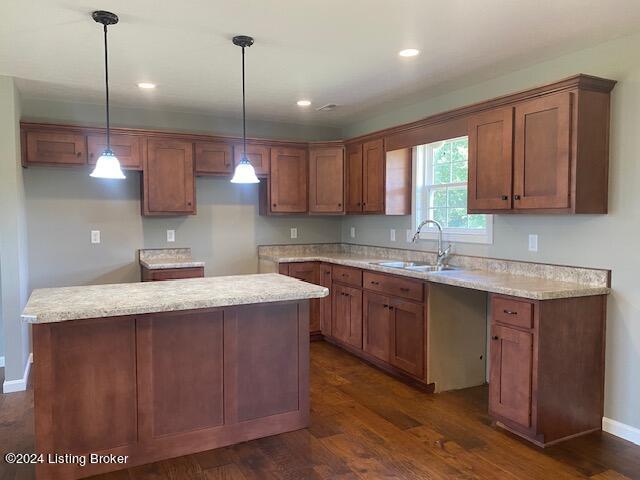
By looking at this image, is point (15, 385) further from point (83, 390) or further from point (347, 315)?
Answer: point (347, 315)

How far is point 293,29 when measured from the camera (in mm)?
2785

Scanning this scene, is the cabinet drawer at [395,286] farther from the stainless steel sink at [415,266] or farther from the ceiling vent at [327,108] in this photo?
the ceiling vent at [327,108]

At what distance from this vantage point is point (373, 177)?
4676 mm

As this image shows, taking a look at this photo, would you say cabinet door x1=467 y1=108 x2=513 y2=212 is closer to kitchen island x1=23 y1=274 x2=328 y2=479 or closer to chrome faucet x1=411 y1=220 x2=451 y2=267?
chrome faucet x1=411 y1=220 x2=451 y2=267

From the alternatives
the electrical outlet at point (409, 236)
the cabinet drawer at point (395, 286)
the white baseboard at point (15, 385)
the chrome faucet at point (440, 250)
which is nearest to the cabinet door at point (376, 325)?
the cabinet drawer at point (395, 286)

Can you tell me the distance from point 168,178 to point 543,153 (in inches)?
129

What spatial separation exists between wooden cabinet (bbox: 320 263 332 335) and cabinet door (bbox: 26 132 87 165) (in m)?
2.48

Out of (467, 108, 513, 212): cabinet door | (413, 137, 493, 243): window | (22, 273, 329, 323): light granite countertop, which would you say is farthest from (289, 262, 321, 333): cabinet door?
(467, 108, 513, 212): cabinet door

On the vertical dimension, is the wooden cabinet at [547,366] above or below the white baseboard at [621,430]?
above

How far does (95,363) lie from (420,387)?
2.34 m

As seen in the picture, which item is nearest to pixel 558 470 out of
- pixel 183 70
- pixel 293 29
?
pixel 293 29

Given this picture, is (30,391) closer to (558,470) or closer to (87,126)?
(87,126)

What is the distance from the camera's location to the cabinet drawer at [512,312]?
2.77 meters

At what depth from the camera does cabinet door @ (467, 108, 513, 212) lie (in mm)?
3160
